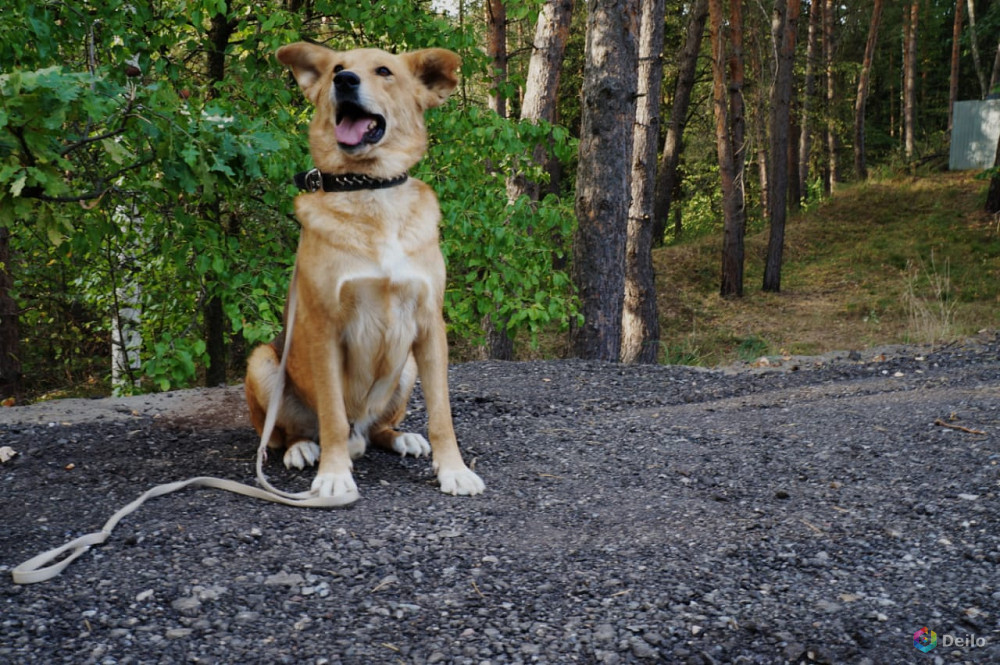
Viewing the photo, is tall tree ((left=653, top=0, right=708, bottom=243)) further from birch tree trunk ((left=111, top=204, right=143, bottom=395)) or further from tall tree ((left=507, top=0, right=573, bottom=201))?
birch tree trunk ((left=111, top=204, right=143, bottom=395))

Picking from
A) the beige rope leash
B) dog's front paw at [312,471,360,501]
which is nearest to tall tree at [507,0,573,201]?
the beige rope leash

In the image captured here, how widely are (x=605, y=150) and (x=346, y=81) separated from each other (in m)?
5.00

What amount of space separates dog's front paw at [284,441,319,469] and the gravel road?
0.24 metres

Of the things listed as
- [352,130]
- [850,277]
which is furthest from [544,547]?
[850,277]

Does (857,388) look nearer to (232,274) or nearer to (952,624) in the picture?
(952,624)

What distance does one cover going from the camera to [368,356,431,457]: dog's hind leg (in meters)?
4.59

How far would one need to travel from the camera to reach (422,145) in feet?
13.5

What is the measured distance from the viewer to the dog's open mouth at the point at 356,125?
3.84 meters

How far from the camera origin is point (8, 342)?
10.3m

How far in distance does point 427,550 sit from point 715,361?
10.7 m

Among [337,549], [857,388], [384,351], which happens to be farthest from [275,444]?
[857,388]

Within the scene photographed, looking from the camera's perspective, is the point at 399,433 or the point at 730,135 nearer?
the point at 399,433

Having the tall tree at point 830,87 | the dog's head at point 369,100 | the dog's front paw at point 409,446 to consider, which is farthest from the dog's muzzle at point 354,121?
the tall tree at point 830,87

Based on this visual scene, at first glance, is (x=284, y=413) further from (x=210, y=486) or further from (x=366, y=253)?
(x=366, y=253)
